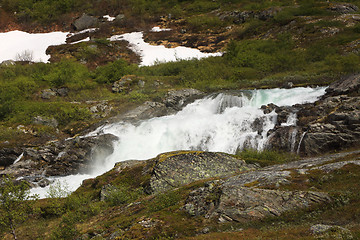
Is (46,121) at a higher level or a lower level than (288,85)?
lower

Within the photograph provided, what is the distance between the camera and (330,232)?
6266 millimetres

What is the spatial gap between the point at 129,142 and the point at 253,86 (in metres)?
24.1

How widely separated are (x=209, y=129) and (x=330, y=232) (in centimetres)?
2280

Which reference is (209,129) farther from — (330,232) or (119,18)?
(119,18)

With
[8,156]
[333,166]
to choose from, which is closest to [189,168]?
[333,166]

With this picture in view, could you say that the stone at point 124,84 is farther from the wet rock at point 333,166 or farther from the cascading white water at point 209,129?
the wet rock at point 333,166

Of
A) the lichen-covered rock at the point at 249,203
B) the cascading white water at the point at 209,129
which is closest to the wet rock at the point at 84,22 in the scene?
the cascading white water at the point at 209,129

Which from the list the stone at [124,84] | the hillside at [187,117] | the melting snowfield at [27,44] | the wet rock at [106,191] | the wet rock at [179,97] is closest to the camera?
the hillside at [187,117]

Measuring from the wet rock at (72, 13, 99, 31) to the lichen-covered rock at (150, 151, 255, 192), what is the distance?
76373mm

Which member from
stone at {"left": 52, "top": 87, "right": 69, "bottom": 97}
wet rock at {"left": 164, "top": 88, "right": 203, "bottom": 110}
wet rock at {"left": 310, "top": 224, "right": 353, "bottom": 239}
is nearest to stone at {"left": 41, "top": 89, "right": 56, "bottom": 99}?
stone at {"left": 52, "top": 87, "right": 69, "bottom": 97}

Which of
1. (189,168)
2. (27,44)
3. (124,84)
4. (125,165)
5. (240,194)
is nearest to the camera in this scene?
(240,194)

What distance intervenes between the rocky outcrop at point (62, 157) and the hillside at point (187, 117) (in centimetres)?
15

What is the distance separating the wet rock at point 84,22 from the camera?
7950 cm

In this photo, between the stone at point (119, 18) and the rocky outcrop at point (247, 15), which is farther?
the stone at point (119, 18)
